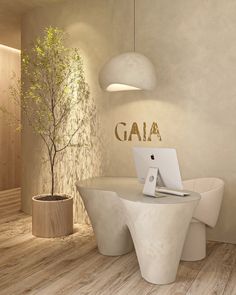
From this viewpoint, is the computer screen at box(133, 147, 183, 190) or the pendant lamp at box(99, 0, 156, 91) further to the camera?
the pendant lamp at box(99, 0, 156, 91)

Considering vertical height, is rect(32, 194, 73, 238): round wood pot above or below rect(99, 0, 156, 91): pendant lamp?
below

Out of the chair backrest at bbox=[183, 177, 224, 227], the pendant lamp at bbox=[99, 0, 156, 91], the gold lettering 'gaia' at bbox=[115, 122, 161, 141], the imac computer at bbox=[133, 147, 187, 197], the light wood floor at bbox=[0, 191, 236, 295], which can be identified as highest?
the pendant lamp at bbox=[99, 0, 156, 91]

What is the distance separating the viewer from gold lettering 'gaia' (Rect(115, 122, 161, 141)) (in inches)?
165

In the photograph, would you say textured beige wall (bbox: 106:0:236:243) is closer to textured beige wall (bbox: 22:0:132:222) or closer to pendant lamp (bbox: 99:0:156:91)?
textured beige wall (bbox: 22:0:132:222)

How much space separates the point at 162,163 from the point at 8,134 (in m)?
4.77

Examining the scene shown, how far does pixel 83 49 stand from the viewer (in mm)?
4574

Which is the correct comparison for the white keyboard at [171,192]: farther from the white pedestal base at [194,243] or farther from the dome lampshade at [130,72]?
the dome lampshade at [130,72]

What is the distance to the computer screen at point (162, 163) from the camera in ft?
9.25

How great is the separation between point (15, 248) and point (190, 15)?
10.1 feet

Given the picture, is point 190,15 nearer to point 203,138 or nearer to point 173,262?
point 203,138

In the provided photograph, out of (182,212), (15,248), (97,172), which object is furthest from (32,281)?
(97,172)

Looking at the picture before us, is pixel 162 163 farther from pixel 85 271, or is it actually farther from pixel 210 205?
pixel 85 271

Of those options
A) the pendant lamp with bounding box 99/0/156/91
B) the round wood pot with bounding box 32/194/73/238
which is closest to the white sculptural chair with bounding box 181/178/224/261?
the pendant lamp with bounding box 99/0/156/91

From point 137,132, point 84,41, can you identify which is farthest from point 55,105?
point 137,132
